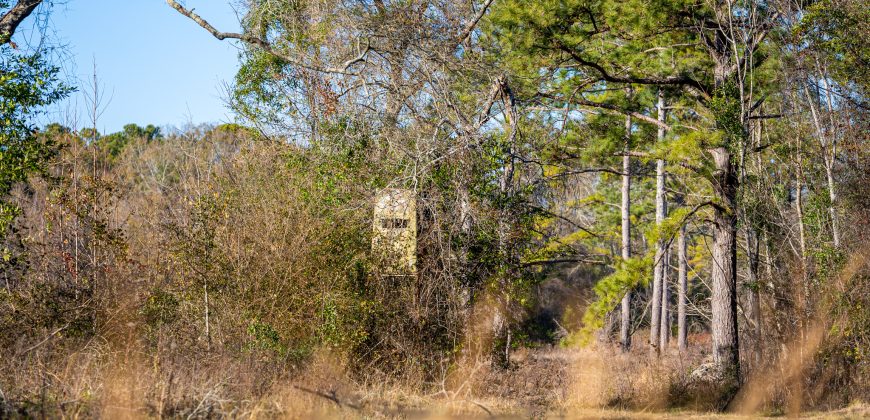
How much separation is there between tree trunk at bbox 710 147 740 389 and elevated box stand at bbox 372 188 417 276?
208 inches

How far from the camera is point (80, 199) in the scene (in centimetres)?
1163

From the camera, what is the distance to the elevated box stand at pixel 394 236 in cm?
1148

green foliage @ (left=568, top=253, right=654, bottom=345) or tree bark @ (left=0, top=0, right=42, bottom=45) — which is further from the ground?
tree bark @ (left=0, top=0, right=42, bottom=45)

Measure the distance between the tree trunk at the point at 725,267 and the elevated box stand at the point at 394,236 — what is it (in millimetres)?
5291

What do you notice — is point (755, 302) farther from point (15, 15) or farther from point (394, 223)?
point (15, 15)

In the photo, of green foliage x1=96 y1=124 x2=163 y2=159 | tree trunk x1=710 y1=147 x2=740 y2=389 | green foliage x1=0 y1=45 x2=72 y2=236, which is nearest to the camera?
green foliage x1=0 y1=45 x2=72 y2=236

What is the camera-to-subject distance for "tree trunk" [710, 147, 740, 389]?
13.6 m

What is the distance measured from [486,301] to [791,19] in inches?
257

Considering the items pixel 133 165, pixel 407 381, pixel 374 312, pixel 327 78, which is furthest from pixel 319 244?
pixel 133 165

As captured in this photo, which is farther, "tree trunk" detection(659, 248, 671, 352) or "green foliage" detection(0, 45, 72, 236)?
"tree trunk" detection(659, 248, 671, 352)

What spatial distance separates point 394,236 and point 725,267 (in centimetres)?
585

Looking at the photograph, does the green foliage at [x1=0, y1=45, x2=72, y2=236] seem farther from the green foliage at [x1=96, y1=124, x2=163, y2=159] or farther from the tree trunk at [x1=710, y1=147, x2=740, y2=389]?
the green foliage at [x1=96, y1=124, x2=163, y2=159]

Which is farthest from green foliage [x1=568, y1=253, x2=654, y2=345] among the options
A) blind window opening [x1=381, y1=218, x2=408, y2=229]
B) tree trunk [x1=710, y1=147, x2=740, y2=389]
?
blind window opening [x1=381, y1=218, x2=408, y2=229]

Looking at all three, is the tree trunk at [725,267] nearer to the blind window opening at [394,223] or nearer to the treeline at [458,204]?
the treeline at [458,204]
